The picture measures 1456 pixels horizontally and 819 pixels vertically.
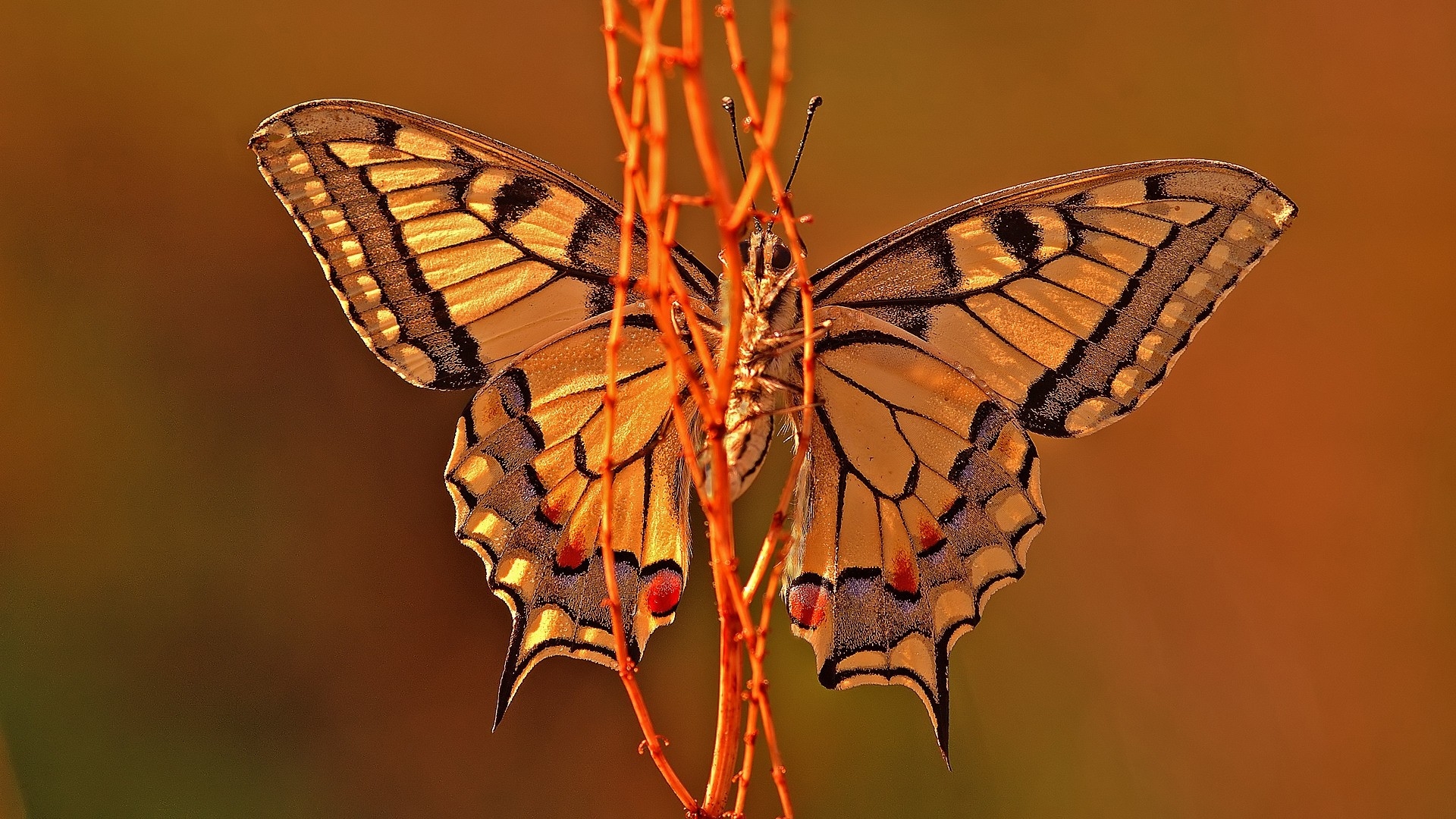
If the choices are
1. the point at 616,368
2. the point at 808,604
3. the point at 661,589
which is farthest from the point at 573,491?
the point at 616,368

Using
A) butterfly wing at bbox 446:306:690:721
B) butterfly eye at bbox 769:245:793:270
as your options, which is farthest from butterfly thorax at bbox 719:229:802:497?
butterfly wing at bbox 446:306:690:721

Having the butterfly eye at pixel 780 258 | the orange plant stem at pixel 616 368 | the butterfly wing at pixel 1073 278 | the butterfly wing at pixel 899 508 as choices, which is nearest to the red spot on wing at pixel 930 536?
the butterfly wing at pixel 899 508

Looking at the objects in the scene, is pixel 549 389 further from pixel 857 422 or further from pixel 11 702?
pixel 11 702

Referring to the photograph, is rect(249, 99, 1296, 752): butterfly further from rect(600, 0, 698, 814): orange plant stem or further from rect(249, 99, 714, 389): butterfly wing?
rect(600, 0, 698, 814): orange plant stem

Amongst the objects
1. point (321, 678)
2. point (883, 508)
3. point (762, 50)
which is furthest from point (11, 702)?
point (762, 50)

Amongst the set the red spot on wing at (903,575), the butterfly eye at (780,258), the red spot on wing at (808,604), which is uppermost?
the butterfly eye at (780,258)

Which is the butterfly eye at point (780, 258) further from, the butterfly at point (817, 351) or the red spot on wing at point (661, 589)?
the red spot on wing at point (661, 589)
